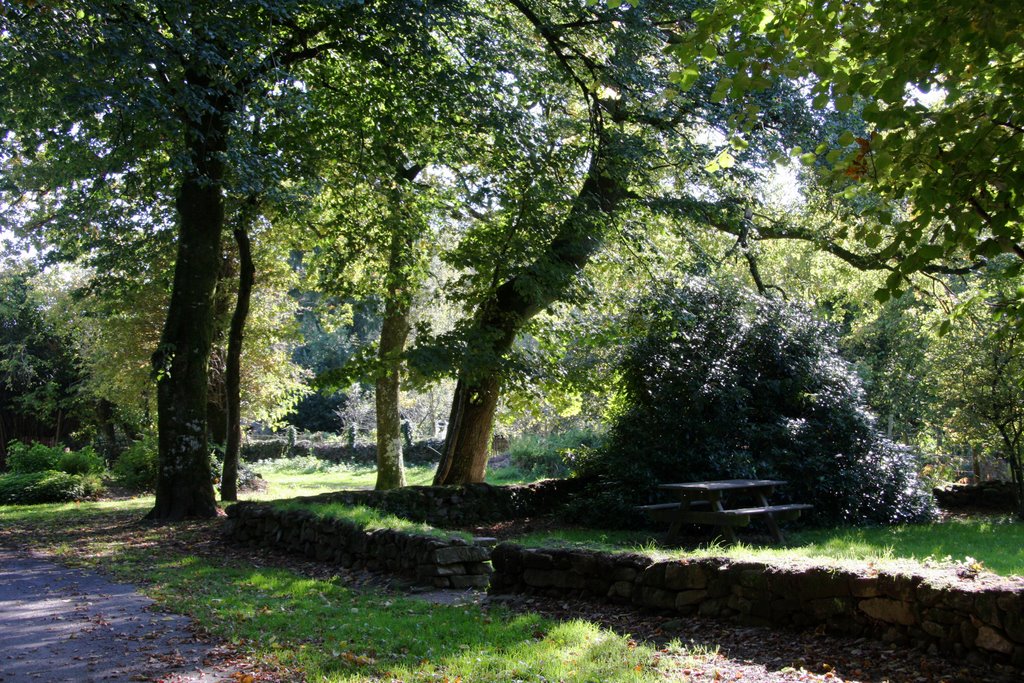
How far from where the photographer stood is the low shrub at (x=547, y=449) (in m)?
23.7

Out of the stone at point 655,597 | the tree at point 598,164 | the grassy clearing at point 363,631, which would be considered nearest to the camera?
the grassy clearing at point 363,631

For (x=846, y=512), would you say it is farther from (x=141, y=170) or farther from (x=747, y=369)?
(x=141, y=170)

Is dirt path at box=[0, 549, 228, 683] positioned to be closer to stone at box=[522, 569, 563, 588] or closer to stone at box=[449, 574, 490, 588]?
stone at box=[449, 574, 490, 588]

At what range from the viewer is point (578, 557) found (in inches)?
307

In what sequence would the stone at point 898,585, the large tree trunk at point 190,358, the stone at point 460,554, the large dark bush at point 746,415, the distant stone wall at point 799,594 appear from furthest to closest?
the large tree trunk at point 190,358 → the large dark bush at point 746,415 → the stone at point 460,554 → the stone at point 898,585 → the distant stone wall at point 799,594

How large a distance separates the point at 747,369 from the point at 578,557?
7550mm

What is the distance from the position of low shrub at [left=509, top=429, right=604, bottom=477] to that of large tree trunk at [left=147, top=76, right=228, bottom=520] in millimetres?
11219

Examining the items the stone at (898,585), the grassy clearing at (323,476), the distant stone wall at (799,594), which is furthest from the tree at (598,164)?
the grassy clearing at (323,476)

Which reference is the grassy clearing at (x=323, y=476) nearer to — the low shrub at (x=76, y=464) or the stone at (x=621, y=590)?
the low shrub at (x=76, y=464)

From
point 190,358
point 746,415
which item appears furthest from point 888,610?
point 190,358

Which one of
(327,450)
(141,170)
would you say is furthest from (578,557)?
(327,450)

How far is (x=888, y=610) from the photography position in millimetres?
5570

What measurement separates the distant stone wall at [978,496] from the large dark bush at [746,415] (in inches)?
117

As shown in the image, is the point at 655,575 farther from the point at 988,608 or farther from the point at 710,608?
the point at 988,608
